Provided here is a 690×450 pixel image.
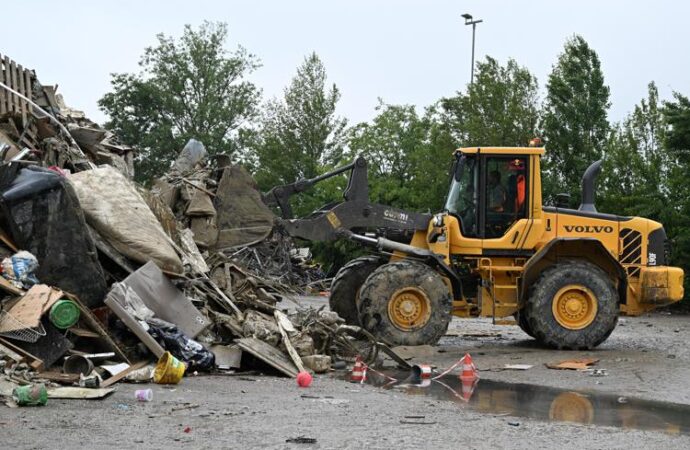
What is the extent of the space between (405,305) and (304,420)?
5959 millimetres

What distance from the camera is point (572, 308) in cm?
1449

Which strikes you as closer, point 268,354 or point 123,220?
point 268,354

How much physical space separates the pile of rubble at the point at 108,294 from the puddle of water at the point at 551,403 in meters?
1.55

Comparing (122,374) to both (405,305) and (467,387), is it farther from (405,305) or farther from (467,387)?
(405,305)

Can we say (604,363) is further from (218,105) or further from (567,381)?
(218,105)

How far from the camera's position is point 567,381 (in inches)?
462

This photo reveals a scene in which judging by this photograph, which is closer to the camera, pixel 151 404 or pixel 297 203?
pixel 151 404

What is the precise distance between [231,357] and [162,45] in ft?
178

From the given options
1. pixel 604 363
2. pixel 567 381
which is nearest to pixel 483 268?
pixel 604 363

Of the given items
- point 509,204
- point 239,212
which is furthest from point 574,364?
point 239,212

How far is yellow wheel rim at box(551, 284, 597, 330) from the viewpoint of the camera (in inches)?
569

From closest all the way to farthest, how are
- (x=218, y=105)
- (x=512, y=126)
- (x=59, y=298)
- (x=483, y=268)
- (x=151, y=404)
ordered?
(x=151, y=404), (x=59, y=298), (x=483, y=268), (x=512, y=126), (x=218, y=105)

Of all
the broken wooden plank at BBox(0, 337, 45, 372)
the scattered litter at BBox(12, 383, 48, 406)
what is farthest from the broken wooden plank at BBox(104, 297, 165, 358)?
the scattered litter at BBox(12, 383, 48, 406)

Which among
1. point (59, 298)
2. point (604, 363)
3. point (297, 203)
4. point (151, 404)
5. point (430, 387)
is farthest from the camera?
point (297, 203)
